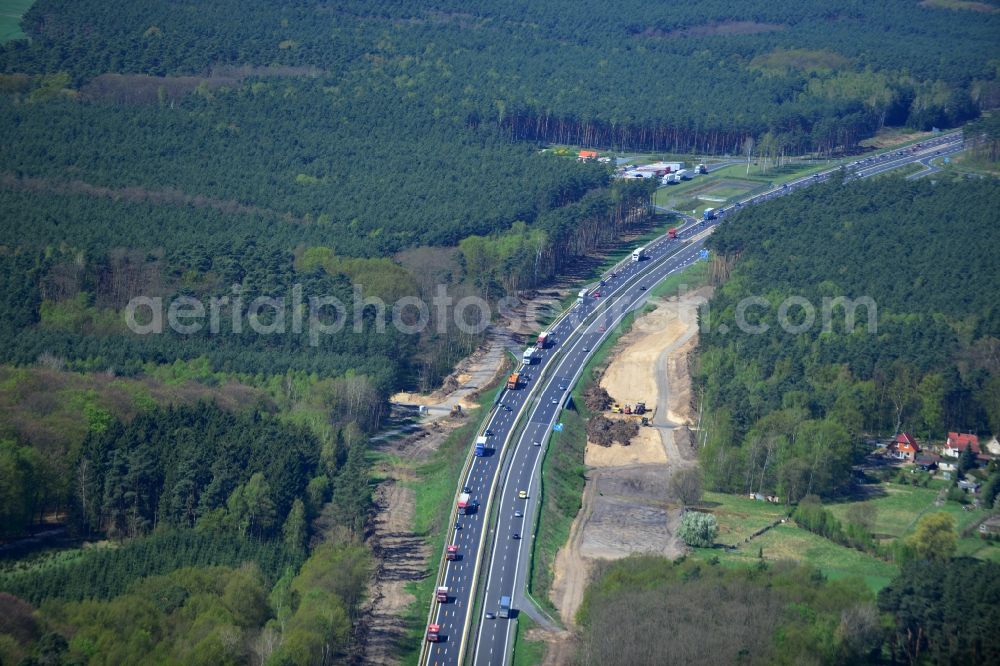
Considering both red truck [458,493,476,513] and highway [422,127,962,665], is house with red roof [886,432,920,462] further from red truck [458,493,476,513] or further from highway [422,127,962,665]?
red truck [458,493,476,513]

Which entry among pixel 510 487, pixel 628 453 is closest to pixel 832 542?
pixel 628 453

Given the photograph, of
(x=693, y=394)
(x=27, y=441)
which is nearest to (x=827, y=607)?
(x=693, y=394)

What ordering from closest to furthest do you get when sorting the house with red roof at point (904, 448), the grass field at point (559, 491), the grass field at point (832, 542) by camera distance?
the grass field at point (832, 542)
the grass field at point (559, 491)
the house with red roof at point (904, 448)

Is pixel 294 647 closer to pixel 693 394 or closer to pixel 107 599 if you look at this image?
pixel 107 599

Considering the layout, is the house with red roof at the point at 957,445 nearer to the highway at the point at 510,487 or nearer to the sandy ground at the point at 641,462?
the sandy ground at the point at 641,462

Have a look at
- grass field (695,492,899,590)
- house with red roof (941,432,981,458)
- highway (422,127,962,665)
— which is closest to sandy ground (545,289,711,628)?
highway (422,127,962,665)

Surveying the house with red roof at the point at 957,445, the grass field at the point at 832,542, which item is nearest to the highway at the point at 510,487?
the grass field at the point at 832,542
